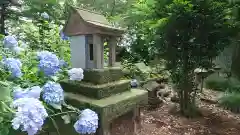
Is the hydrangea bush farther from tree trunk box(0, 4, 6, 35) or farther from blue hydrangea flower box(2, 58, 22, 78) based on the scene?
tree trunk box(0, 4, 6, 35)

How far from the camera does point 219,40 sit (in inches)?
121

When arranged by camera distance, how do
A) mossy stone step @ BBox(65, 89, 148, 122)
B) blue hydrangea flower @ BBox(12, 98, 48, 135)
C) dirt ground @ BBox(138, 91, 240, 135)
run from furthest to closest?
dirt ground @ BBox(138, 91, 240, 135) < mossy stone step @ BBox(65, 89, 148, 122) < blue hydrangea flower @ BBox(12, 98, 48, 135)

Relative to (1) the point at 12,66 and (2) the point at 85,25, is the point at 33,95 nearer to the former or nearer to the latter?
(1) the point at 12,66

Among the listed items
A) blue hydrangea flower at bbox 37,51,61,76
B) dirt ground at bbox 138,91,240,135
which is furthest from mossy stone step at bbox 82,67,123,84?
dirt ground at bbox 138,91,240,135

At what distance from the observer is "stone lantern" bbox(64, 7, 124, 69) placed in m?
1.52

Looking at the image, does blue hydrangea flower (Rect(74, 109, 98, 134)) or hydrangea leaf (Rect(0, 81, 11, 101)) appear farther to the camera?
blue hydrangea flower (Rect(74, 109, 98, 134))

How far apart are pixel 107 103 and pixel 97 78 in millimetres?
225

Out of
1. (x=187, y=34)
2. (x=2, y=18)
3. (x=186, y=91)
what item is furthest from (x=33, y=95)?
(x=2, y=18)

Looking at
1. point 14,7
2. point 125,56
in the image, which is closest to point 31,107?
point 14,7

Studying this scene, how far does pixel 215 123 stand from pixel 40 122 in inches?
118

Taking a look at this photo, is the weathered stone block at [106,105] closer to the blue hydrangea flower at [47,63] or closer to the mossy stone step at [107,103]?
the mossy stone step at [107,103]

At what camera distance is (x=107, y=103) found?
146 centimetres

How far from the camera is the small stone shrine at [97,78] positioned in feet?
4.89

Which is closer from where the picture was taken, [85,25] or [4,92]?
[4,92]
